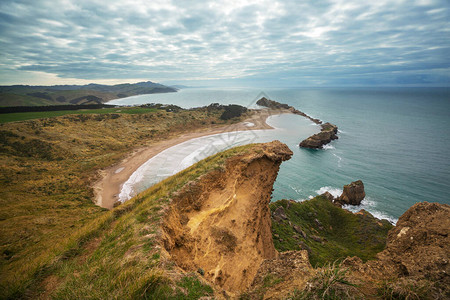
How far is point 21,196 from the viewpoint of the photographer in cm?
1602

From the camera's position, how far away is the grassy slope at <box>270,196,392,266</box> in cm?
1645

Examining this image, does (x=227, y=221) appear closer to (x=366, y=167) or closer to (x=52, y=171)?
(x=52, y=171)

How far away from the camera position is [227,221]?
376 inches

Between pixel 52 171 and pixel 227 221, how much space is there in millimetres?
29428

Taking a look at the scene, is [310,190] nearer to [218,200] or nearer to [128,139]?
[218,200]

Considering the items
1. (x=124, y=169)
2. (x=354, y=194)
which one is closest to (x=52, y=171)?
(x=124, y=169)

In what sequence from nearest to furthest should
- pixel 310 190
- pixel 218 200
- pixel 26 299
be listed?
1. pixel 26 299
2. pixel 218 200
3. pixel 310 190

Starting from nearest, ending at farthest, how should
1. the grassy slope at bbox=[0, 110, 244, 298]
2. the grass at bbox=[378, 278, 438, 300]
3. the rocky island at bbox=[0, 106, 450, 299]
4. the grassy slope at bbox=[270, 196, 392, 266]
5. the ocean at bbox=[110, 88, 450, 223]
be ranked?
the grass at bbox=[378, 278, 438, 300]
the rocky island at bbox=[0, 106, 450, 299]
the grassy slope at bbox=[0, 110, 244, 298]
the grassy slope at bbox=[270, 196, 392, 266]
the ocean at bbox=[110, 88, 450, 223]

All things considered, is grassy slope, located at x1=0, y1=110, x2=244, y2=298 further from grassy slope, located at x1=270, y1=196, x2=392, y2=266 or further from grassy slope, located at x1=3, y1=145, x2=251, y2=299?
grassy slope, located at x1=270, y1=196, x2=392, y2=266

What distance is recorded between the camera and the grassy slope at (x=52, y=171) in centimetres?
857

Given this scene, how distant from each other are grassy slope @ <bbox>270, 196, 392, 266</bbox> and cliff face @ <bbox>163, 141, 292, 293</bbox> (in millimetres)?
6167

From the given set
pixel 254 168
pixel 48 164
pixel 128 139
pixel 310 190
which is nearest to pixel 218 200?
pixel 254 168

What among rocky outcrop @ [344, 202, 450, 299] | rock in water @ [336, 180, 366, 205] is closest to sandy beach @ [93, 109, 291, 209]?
rocky outcrop @ [344, 202, 450, 299]

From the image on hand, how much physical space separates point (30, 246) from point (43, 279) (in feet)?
19.3
